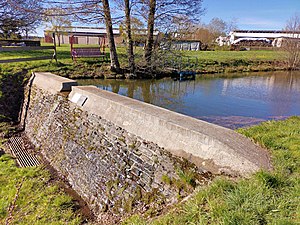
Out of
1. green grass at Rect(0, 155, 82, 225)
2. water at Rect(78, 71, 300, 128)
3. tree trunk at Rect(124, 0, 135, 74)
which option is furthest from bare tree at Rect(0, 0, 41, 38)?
green grass at Rect(0, 155, 82, 225)

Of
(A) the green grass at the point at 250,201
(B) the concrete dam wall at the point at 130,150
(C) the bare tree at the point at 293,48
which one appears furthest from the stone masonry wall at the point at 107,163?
(C) the bare tree at the point at 293,48

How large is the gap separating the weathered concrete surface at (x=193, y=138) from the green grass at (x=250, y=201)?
211mm

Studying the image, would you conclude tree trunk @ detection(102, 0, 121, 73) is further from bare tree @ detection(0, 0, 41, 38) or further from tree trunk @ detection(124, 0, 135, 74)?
bare tree @ detection(0, 0, 41, 38)

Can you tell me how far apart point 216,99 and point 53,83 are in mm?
5454

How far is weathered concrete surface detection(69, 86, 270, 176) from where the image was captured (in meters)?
2.80

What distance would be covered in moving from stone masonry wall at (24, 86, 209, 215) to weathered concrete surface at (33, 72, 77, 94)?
0.26 meters

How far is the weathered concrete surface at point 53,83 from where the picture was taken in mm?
6781

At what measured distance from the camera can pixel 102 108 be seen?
16.8ft

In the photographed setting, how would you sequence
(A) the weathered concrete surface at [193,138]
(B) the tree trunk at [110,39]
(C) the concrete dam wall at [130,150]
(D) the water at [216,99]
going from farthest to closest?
(B) the tree trunk at [110,39], (D) the water at [216,99], (C) the concrete dam wall at [130,150], (A) the weathered concrete surface at [193,138]

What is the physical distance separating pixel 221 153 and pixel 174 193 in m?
0.80

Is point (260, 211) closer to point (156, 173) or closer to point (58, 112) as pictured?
point (156, 173)

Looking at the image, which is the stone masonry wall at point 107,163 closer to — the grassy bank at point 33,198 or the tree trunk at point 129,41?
the grassy bank at point 33,198

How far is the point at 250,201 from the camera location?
219 centimetres

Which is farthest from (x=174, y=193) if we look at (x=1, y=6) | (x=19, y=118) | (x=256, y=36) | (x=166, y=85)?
(x=256, y=36)
